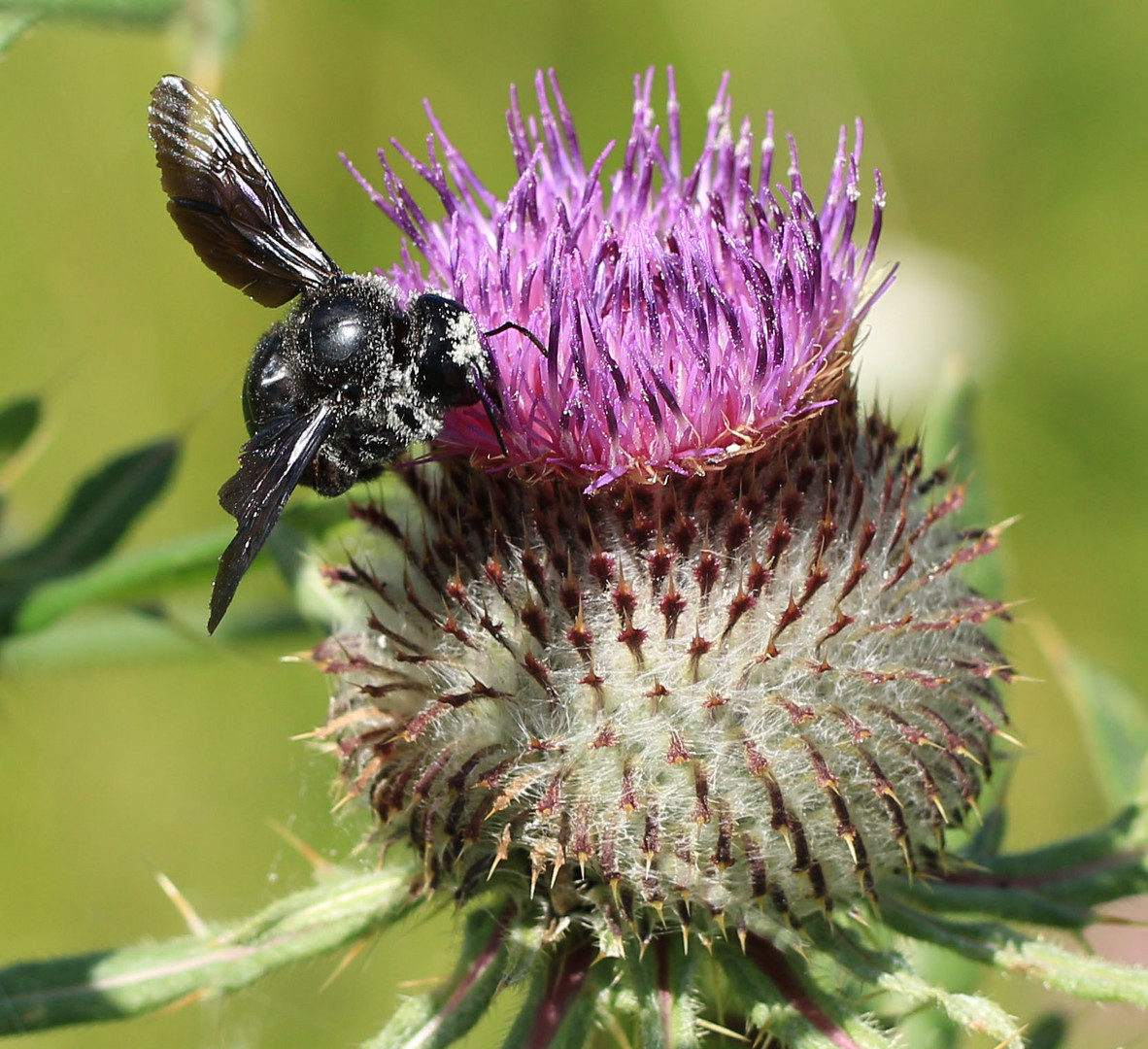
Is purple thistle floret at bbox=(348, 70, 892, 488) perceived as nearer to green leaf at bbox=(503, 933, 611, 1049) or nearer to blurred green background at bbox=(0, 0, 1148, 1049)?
green leaf at bbox=(503, 933, 611, 1049)

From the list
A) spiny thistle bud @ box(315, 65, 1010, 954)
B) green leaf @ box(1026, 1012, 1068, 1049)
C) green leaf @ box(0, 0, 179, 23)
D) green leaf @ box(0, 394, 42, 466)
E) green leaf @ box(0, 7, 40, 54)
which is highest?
green leaf @ box(0, 0, 179, 23)

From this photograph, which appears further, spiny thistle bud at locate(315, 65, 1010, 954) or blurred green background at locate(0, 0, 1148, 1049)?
blurred green background at locate(0, 0, 1148, 1049)

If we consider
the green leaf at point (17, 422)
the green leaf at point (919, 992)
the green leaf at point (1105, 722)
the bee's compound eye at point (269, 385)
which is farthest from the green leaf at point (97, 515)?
the green leaf at point (1105, 722)

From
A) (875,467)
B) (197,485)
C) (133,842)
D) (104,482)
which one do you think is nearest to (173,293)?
(197,485)

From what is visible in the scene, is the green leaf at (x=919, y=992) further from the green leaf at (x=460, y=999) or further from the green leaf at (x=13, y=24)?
the green leaf at (x=13, y=24)

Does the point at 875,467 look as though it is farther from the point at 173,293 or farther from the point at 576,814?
the point at 173,293

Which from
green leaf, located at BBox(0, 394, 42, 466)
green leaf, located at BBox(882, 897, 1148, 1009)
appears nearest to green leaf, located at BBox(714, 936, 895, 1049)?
green leaf, located at BBox(882, 897, 1148, 1009)
